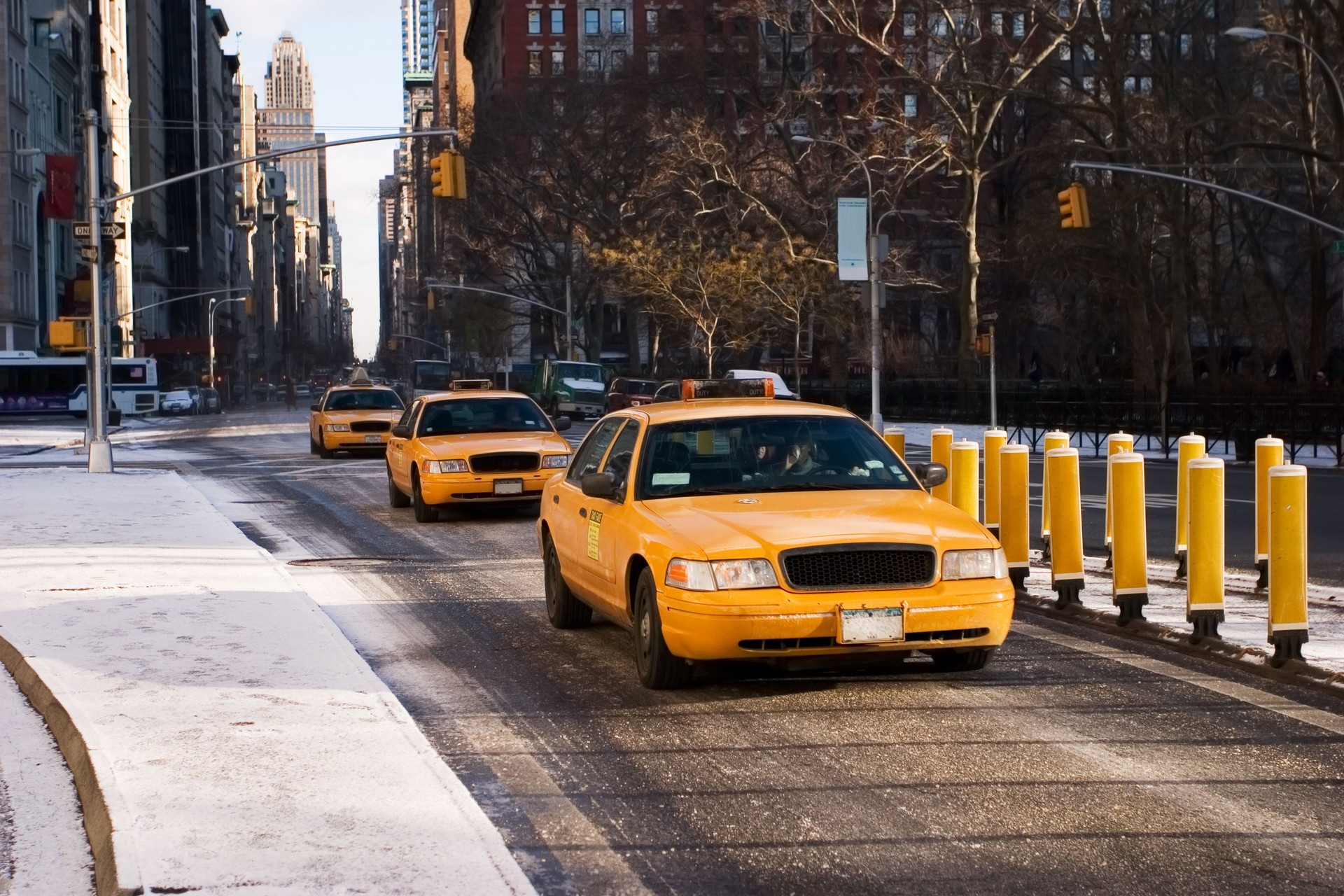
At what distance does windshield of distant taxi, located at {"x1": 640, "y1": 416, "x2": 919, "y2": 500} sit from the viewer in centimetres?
967

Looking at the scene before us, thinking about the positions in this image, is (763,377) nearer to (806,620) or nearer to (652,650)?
(652,650)

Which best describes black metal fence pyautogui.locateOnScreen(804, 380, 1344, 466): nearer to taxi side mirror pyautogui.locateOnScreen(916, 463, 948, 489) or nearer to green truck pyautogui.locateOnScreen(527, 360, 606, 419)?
green truck pyautogui.locateOnScreen(527, 360, 606, 419)

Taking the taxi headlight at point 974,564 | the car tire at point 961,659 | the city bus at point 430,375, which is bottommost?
the car tire at point 961,659

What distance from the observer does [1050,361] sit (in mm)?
80188

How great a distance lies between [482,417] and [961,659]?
12.5 m

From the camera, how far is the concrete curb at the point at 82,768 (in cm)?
555

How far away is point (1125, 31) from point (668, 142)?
65.7ft

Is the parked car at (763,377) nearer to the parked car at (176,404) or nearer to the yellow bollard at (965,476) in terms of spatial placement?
the yellow bollard at (965,476)

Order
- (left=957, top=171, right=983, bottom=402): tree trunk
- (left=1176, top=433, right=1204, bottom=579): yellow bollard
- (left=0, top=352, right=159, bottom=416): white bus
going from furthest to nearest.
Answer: (left=0, top=352, right=159, bottom=416): white bus
(left=957, top=171, right=983, bottom=402): tree trunk
(left=1176, top=433, right=1204, bottom=579): yellow bollard

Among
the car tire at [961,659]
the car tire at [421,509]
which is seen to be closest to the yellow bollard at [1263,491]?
the car tire at [961,659]

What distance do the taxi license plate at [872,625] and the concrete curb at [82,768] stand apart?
3432 mm

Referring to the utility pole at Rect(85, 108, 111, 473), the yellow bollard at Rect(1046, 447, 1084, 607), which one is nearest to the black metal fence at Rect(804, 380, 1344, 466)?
the utility pole at Rect(85, 108, 111, 473)

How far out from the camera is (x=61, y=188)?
53750 mm

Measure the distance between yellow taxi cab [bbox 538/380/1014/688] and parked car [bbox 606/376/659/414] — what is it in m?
43.0
